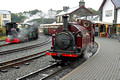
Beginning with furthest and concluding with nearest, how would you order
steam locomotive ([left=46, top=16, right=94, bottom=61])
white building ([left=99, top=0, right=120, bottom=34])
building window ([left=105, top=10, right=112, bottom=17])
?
building window ([left=105, top=10, right=112, bottom=17]) → white building ([left=99, top=0, right=120, bottom=34]) → steam locomotive ([left=46, top=16, right=94, bottom=61])

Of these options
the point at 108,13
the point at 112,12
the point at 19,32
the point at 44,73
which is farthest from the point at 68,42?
the point at 108,13

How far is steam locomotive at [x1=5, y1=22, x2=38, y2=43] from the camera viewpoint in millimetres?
17166

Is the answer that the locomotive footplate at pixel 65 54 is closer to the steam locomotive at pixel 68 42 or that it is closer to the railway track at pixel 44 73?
the steam locomotive at pixel 68 42

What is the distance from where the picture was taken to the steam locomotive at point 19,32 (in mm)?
17166

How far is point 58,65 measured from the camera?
816cm

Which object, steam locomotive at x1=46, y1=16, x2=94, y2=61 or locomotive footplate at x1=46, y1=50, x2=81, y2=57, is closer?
locomotive footplate at x1=46, y1=50, x2=81, y2=57

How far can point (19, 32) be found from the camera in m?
18.1

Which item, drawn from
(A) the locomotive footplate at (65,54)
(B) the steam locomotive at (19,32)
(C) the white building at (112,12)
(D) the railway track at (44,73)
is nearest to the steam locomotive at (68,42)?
(A) the locomotive footplate at (65,54)

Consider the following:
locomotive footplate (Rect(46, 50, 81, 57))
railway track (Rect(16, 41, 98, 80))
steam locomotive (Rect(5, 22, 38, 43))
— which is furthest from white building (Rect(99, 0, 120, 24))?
locomotive footplate (Rect(46, 50, 81, 57))

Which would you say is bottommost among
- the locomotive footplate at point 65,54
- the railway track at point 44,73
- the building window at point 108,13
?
the railway track at point 44,73

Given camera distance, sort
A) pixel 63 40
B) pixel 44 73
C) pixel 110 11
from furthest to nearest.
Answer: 1. pixel 110 11
2. pixel 63 40
3. pixel 44 73

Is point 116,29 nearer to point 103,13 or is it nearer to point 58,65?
point 103,13

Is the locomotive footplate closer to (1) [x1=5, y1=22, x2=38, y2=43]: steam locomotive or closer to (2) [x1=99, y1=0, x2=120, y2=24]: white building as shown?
(1) [x1=5, y1=22, x2=38, y2=43]: steam locomotive

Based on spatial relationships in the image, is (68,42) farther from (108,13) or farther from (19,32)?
(108,13)
